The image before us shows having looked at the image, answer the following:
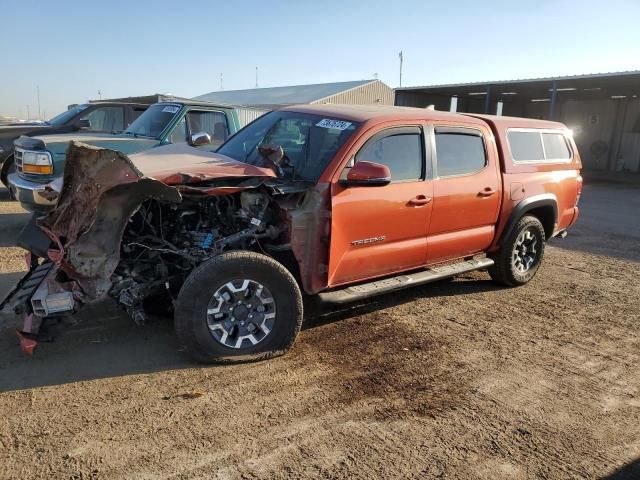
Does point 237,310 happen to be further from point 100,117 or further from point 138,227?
point 100,117

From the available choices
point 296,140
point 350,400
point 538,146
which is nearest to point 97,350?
point 350,400

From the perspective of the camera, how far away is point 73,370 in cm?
373

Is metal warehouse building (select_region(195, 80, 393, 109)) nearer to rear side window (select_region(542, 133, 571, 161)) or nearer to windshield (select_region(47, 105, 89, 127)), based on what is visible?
windshield (select_region(47, 105, 89, 127))

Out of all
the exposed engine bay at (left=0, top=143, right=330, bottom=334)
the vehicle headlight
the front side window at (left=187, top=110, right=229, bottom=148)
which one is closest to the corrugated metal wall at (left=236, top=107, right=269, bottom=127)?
the front side window at (left=187, top=110, right=229, bottom=148)

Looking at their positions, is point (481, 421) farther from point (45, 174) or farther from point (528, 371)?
point (45, 174)

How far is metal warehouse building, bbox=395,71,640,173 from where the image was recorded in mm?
23578

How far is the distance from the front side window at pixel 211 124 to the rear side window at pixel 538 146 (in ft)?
13.9

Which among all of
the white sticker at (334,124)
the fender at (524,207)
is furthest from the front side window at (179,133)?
the fender at (524,207)

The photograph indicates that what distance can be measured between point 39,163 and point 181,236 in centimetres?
404

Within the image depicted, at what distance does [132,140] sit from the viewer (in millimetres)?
7367

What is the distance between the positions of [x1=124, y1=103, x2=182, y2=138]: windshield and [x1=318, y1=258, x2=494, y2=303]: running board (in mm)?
4539

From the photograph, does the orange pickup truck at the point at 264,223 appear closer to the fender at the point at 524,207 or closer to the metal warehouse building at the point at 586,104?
the fender at the point at 524,207

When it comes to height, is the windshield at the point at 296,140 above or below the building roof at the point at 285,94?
below

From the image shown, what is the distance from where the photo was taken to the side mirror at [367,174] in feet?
13.1
